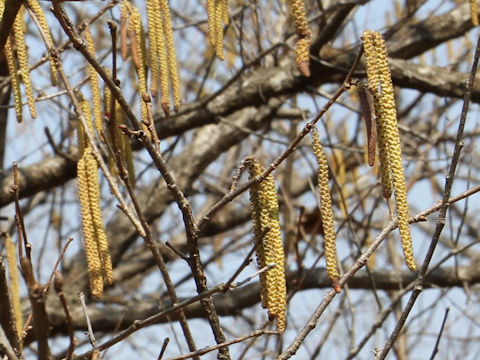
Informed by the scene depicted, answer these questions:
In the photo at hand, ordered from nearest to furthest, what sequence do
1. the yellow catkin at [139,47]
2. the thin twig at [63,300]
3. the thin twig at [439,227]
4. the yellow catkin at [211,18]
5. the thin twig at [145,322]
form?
the thin twig at [63,300]
the thin twig at [145,322]
the thin twig at [439,227]
the yellow catkin at [139,47]
the yellow catkin at [211,18]

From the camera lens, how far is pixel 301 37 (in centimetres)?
239

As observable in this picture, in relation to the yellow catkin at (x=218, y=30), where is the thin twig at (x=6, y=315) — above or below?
below

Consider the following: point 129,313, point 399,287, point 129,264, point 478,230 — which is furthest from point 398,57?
point 478,230

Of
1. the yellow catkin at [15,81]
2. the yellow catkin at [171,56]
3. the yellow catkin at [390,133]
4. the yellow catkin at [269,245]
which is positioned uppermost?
the yellow catkin at [171,56]

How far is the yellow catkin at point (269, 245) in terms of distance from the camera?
5.22 feet

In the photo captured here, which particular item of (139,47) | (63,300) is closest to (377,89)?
(63,300)

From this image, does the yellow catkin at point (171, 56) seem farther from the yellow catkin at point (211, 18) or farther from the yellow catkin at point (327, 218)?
the yellow catkin at point (327, 218)

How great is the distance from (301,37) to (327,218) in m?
0.88

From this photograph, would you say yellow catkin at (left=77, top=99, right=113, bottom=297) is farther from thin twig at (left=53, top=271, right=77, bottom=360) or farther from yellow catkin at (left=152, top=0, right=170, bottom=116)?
thin twig at (left=53, top=271, right=77, bottom=360)

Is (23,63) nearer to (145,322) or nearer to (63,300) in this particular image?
(145,322)

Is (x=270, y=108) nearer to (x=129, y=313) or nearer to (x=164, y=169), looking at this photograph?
(x=129, y=313)

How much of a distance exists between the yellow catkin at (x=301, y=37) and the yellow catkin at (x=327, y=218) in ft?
1.94

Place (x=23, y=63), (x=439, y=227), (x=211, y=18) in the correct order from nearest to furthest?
(x=439, y=227) < (x=23, y=63) < (x=211, y=18)

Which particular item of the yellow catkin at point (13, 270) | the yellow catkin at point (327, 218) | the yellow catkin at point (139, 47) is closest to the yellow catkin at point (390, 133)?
the yellow catkin at point (327, 218)
